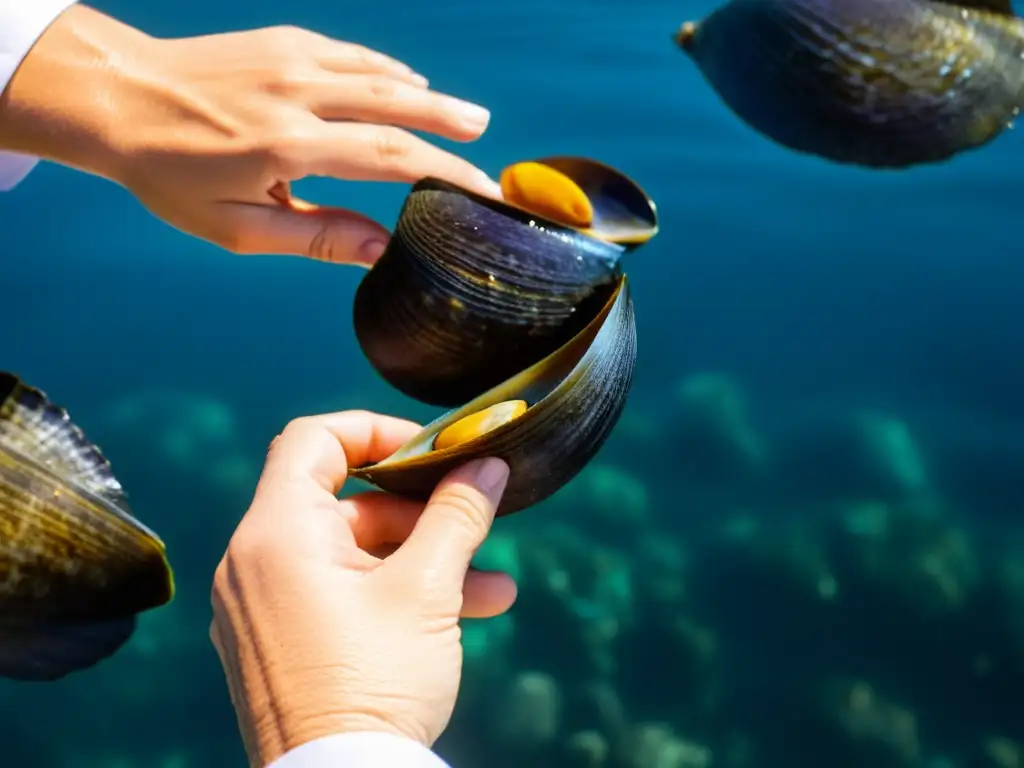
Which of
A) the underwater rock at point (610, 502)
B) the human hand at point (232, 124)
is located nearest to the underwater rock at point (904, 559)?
the underwater rock at point (610, 502)

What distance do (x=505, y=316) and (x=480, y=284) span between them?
89mm

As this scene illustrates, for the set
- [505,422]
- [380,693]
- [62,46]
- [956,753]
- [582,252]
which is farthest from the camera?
[956,753]

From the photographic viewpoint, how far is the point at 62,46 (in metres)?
2.03

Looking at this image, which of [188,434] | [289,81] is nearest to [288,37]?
[289,81]

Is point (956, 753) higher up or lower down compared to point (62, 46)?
lower down

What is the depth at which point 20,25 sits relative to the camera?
202 centimetres

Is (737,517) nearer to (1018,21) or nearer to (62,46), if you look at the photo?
(1018,21)

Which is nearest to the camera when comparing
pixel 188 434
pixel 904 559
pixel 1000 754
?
pixel 1000 754

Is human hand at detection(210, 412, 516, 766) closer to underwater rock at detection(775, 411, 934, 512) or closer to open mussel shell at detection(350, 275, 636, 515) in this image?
open mussel shell at detection(350, 275, 636, 515)

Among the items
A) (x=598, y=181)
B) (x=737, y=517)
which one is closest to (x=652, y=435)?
(x=737, y=517)

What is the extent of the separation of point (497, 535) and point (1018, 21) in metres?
2.34

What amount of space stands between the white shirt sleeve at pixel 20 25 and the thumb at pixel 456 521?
1.48 metres

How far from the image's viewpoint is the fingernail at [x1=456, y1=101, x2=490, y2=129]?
2.09 meters

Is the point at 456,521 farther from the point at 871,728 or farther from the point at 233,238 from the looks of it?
the point at 871,728
